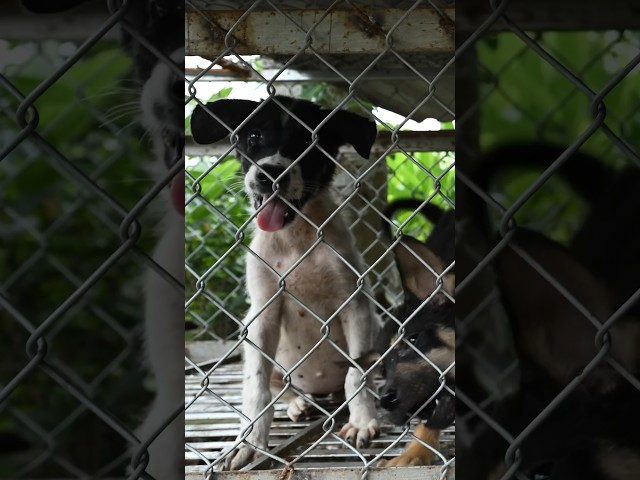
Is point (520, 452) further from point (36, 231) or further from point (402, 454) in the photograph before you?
point (402, 454)

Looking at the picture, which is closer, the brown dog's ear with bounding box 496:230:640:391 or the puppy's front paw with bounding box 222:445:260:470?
the brown dog's ear with bounding box 496:230:640:391

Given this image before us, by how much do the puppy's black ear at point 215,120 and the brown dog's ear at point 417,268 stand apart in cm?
94

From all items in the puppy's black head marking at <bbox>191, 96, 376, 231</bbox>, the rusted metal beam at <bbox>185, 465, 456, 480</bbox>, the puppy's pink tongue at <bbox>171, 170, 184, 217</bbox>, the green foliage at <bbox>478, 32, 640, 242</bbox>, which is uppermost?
the puppy's black head marking at <bbox>191, 96, 376, 231</bbox>

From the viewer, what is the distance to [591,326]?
4.14 ft

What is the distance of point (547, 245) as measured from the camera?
1.26 meters

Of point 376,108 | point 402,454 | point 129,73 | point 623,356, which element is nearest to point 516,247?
point 623,356

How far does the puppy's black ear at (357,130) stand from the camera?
3.48 meters

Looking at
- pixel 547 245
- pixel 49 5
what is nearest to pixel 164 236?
pixel 49 5

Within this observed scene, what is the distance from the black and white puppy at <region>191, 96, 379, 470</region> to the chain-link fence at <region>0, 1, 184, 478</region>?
1751mm

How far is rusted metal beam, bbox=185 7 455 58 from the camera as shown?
10.2 ft

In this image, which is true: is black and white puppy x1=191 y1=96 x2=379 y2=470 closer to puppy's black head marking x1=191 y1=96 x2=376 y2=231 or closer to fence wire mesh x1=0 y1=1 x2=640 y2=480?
puppy's black head marking x1=191 y1=96 x2=376 y2=231

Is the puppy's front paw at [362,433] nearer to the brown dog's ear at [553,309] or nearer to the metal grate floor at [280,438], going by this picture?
the metal grate floor at [280,438]

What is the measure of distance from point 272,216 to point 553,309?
223 centimetres

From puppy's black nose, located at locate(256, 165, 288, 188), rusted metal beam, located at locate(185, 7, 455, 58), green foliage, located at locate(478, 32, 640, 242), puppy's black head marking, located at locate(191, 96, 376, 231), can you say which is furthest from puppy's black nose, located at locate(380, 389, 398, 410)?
green foliage, located at locate(478, 32, 640, 242)
